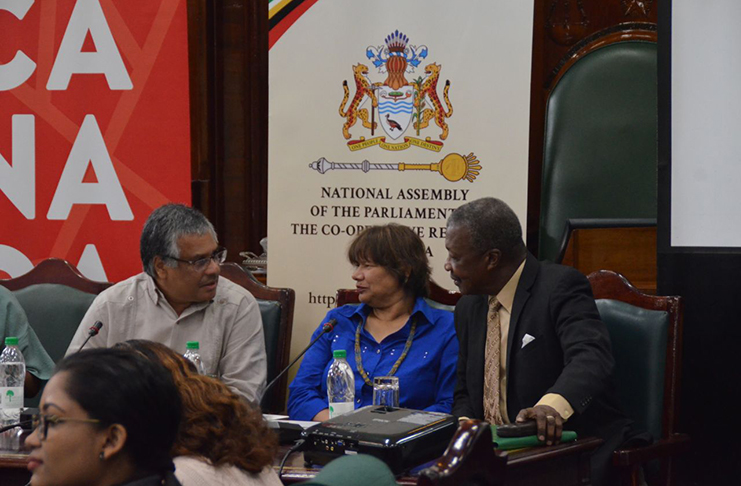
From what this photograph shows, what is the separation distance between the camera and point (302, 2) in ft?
12.6

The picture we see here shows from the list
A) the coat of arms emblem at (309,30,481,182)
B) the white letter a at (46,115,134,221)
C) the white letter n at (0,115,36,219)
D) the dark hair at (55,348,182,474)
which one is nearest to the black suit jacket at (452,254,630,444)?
the coat of arms emblem at (309,30,481,182)

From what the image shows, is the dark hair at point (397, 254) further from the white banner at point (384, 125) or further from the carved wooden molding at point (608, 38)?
the carved wooden molding at point (608, 38)

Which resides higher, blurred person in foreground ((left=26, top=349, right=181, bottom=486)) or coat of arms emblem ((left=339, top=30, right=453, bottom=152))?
coat of arms emblem ((left=339, top=30, right=453, bottom=152))

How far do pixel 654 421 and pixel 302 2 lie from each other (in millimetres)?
2094

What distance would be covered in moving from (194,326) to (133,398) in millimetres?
1896

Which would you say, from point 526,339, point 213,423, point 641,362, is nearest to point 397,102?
point 526,339

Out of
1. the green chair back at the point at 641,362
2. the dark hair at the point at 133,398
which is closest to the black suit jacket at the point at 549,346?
the green chair back at the point at 641,362

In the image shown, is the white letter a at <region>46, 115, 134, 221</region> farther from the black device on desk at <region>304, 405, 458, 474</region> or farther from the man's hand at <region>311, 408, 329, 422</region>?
the black device on desk at <region>304, 405, 458, 474</region>

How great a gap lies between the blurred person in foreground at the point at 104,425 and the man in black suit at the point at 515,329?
4.81 feet

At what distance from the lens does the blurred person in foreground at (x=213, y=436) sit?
168cm

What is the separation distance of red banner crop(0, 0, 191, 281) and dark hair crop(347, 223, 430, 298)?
4.67 feet

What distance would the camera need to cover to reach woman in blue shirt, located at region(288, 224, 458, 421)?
314cm

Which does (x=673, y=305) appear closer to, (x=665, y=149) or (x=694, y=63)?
(x=665, y=149)

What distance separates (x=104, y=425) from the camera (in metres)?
1.47
